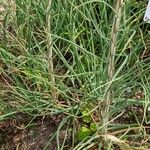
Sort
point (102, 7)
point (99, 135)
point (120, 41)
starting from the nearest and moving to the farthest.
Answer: point (99, 135)
point (120, 41)
point (102, 7)

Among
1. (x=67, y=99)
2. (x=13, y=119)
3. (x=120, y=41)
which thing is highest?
(x=120, y=41)

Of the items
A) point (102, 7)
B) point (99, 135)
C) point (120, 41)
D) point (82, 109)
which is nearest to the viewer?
point (99, 135)

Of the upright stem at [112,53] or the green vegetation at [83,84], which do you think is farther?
the green vegetation at [83,84]

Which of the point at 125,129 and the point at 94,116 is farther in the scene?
the point at 94,116

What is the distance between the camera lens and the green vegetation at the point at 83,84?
130 cm

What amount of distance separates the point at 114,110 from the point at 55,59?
1.49ft

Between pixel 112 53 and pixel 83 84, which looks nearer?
pixel 112 53

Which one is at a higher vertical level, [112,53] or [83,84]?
[112,53]

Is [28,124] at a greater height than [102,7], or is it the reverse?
[102,7]

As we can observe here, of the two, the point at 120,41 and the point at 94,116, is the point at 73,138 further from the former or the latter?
the point at 120,41

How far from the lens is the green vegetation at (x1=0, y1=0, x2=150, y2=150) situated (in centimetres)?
130

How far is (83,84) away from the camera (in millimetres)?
1519

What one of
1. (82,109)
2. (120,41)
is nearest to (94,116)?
(82,109)

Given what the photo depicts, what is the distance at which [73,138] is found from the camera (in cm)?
137
